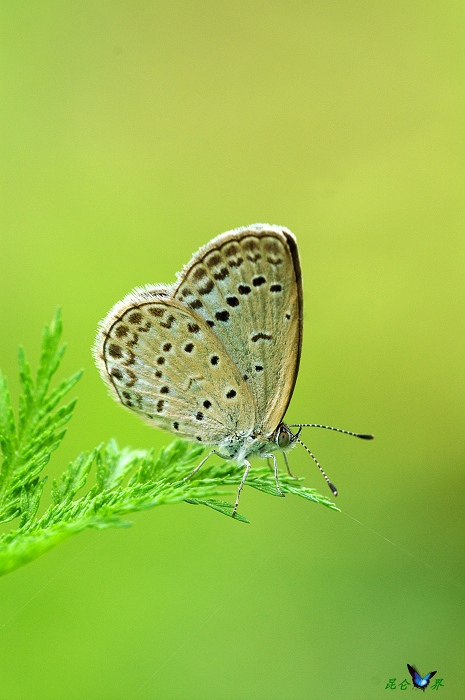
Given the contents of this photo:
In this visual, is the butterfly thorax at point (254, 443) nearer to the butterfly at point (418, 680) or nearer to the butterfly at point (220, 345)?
the butterfly at point (220, 345)

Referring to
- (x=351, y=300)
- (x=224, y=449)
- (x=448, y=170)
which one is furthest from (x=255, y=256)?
(x=448, y=170)

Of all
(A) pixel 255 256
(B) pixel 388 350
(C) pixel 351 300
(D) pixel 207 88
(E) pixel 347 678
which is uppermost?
(D) pixel 207 88

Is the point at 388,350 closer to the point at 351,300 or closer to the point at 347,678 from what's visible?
the point at 351,300

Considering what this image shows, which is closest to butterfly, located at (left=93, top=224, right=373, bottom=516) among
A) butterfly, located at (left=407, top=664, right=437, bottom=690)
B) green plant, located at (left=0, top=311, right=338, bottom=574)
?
butterfly, located at (left=407, top=664, right=437, bottom=690)

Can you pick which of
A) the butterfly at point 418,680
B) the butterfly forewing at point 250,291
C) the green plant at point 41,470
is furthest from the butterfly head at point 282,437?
the green plant at point 41,470
